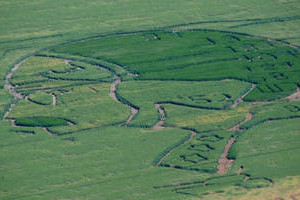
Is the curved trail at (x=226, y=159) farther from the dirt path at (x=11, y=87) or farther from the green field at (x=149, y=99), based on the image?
the dirt path at (x=11, y=87)

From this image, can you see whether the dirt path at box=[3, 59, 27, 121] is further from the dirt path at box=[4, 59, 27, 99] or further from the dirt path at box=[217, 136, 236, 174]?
the dirt path at box=[217, 136, 236, 174]

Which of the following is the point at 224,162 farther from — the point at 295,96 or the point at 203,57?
the point at 203,57

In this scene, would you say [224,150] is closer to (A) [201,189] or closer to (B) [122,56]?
(A) [201,189]

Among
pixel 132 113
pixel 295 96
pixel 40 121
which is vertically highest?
pixel 295 96

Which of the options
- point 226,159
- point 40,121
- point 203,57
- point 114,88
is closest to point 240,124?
point 226,159

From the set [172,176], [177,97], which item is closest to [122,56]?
[177,97]

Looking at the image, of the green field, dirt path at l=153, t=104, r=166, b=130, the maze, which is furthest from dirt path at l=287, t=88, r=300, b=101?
dirt path at l=153, t=104, r=166, b=130

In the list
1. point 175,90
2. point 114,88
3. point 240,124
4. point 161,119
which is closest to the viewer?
point 240,124

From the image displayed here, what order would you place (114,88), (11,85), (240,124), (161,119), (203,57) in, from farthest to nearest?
(203,57)
(11,85)
(114,88)
(161,119)
(240,124)
